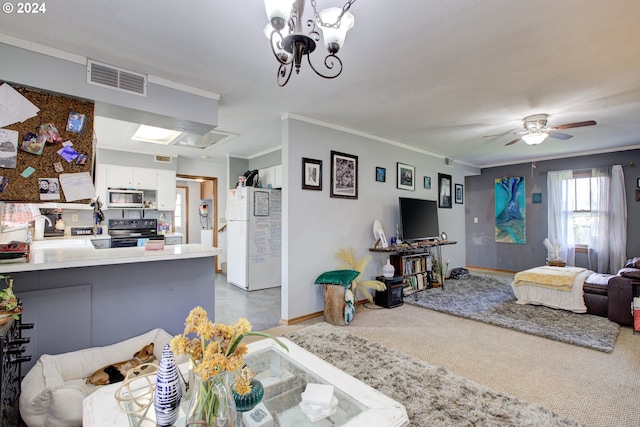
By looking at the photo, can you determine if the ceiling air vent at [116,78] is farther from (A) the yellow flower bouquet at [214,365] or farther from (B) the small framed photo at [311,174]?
(A) the yellow flower bouquet at [214,365]

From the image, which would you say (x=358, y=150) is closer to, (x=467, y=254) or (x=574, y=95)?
(x=574, y=95)

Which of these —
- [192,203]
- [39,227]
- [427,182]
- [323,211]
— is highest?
[427,182]

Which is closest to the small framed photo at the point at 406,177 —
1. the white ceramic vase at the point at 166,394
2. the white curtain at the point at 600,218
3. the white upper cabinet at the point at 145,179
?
the white curtain at the point at 600,218

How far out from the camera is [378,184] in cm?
466

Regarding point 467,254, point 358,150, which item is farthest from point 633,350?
point 467,254

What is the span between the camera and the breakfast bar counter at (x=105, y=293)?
2.02m

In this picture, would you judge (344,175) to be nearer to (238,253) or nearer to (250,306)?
(250,306)

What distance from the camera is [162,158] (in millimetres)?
5562

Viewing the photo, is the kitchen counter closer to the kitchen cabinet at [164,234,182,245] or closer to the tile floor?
the tile floor

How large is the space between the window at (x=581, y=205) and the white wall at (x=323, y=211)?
11.3 feet

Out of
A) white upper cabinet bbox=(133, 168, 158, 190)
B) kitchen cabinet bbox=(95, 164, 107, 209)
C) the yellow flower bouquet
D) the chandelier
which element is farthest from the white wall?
kitchen cabinet bbox=(95, 164, 107, 209)

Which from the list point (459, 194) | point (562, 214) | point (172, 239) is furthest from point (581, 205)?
point (172, 239)

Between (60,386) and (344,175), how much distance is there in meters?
3.40

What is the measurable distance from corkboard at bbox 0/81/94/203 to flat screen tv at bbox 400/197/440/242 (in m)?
3.87
